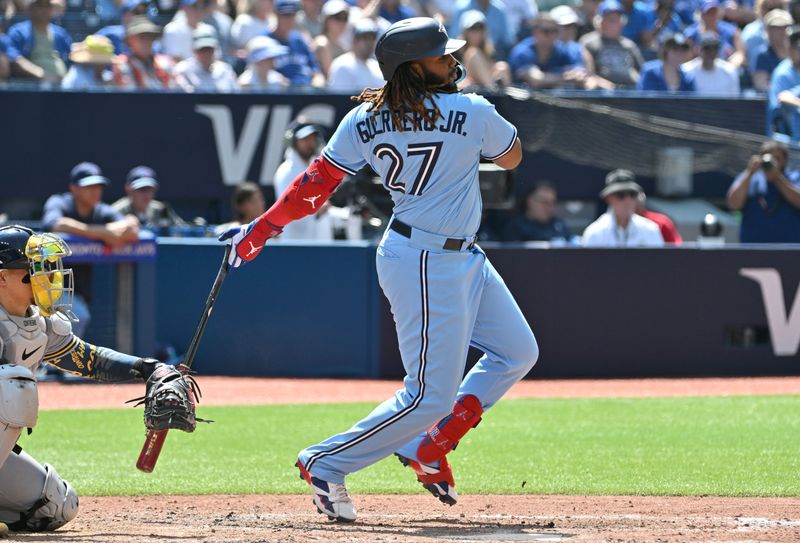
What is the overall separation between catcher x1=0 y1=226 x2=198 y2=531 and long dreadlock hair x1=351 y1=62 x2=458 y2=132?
1.41 metres

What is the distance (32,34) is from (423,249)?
9.12 metres

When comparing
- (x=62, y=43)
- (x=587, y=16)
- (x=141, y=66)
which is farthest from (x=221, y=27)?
(x=587, y=16)

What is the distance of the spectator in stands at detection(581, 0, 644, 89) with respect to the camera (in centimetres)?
1563

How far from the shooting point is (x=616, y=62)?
51.5 ft

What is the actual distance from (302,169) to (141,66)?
251cm

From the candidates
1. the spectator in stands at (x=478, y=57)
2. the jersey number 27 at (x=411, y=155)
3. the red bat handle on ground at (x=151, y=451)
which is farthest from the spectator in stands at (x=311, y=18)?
the red bat handle on ground at (x=151, y=451)

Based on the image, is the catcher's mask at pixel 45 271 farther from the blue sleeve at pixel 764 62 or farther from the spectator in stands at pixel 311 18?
the blue sleeve at pixel 764 62

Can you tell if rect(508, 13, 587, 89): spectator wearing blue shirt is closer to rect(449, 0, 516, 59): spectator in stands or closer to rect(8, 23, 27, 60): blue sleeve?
rect(449, 0, 516, 59): spectator in stands

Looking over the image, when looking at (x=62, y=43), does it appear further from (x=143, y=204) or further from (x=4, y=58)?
(x=143, y=204)

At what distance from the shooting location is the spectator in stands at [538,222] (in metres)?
13.3

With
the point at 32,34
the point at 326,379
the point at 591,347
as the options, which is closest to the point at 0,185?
the point at 32,34

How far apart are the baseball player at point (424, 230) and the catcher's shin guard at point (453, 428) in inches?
4.3

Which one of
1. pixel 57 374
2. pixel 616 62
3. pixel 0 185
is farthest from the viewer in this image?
pixel 616 62

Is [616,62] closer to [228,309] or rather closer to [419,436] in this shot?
[228,309]
